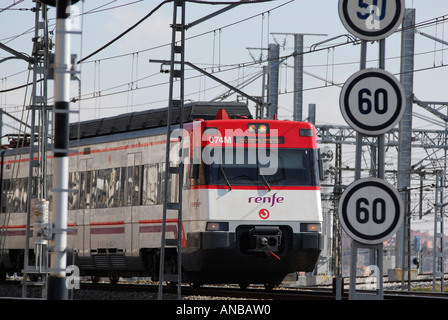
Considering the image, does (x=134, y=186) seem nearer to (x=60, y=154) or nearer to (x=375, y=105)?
(x=60, y=154)

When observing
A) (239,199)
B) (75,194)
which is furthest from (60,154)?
(75,194)

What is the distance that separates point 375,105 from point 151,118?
1587 centimetres

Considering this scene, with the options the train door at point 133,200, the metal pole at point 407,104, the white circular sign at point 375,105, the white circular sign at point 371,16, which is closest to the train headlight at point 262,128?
the train door at point 133,200

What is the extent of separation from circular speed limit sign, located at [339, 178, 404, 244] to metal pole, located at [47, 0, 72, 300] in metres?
2.54

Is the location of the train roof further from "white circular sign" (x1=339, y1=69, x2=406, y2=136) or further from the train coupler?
"white circular sign" (x1=339, y1=69, x2=406, y2=136)

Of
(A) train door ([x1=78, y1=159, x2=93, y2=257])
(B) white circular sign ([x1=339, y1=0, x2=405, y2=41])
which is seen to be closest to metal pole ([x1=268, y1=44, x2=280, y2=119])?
(A) train door ([x1=78, y1=159, x2=93, y2=257])

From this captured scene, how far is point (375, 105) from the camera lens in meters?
8.40

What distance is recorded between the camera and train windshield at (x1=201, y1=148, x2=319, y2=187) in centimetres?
1952

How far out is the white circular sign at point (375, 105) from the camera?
8.38 metres

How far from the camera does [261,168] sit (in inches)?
776

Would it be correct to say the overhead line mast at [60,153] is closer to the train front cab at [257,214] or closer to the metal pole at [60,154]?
the metal pole at [60,154]

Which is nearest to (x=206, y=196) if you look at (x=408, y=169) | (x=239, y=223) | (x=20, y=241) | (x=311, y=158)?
(x=239, y=223)

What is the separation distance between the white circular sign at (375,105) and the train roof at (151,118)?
13206mm

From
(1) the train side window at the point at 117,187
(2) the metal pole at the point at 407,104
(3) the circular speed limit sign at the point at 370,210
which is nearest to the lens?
(3) the circular speed limit sign at the point at 370,210
